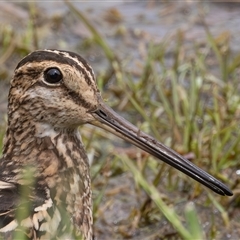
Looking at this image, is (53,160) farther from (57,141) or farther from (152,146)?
(152,146)

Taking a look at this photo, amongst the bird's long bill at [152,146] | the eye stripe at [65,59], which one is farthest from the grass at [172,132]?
the eye stripe at [65,59]

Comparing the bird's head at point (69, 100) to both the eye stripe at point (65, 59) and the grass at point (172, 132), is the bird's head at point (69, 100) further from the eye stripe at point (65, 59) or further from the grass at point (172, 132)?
the grass at point (172, 132)

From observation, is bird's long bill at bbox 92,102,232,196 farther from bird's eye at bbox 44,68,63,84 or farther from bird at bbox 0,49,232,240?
bird's eye at bbox 44,68,63,84

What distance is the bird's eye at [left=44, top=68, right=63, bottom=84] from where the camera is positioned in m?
3.28

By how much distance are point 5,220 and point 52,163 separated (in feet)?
1.46

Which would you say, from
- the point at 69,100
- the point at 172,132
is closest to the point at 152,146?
the point at 69,100

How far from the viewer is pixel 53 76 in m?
3.28

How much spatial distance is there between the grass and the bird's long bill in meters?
0.24

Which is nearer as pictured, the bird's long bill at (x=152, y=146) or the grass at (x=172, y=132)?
the bird's long bill at (x=152, y=146)

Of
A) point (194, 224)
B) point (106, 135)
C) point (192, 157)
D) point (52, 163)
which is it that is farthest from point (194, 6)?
point (194, 224)

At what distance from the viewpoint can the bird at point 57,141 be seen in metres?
3.25

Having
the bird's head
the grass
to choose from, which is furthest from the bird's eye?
the grass

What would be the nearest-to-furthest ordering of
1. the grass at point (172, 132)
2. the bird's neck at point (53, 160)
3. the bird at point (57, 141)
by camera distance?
the bird at point (57, 141), the bird's neck at point (53, 160), the grass at point (172, 132)

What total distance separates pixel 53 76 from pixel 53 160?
0.34m
